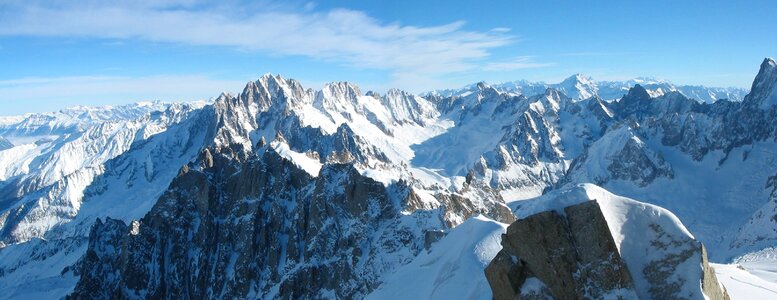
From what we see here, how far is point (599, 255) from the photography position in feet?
95.4

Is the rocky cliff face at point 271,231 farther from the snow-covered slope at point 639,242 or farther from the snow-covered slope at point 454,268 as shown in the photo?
the snow-covered slope at point 639,242

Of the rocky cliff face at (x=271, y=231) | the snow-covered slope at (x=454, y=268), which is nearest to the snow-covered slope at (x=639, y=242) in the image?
the snow-covered slope at (x=454, y=268)

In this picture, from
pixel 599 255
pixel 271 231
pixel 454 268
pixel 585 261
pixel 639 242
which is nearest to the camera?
pixel 599 255

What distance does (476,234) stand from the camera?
63875mm

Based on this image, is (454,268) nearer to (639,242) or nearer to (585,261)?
(639,242)

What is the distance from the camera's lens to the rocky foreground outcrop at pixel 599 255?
95.2ft

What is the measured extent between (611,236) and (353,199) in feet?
312

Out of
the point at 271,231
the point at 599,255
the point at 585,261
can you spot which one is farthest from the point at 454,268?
the point at 271,231

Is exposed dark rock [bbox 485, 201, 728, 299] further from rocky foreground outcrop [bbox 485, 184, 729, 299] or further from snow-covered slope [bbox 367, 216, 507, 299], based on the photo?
snow-covered slope [bbox 367, 216, 507, 299]

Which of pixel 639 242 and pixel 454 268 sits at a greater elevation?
pixel 639 242

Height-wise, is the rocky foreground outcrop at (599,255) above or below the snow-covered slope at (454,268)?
above

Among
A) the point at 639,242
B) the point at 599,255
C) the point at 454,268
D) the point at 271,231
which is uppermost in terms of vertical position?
the point at 599,255

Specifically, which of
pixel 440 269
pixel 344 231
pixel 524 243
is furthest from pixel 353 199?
pixel 524 243

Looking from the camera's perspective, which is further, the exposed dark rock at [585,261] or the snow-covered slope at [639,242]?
the snow-covered slope at [639,242]
